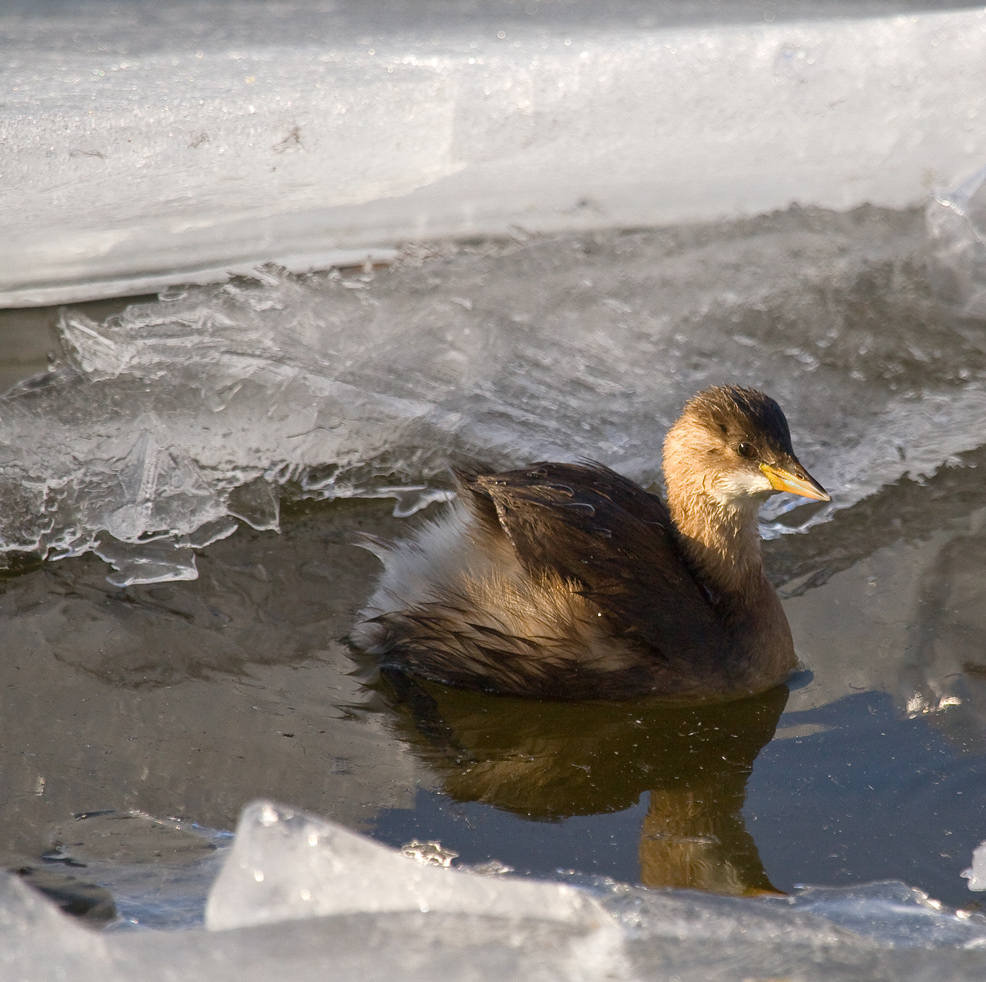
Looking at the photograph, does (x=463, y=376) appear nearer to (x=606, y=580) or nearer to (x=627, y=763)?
(x=606, y=580)

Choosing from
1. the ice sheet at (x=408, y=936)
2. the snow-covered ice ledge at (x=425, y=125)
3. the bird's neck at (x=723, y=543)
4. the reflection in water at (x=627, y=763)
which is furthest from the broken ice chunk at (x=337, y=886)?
the snow-covered ice ledge at (x=425, y=125)

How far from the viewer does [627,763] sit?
322cm

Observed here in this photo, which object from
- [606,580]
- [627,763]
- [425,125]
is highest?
[425,125]

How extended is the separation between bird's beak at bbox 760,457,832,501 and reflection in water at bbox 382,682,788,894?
0.58 m

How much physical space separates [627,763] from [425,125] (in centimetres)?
263

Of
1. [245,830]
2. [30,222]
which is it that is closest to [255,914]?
[245,830]

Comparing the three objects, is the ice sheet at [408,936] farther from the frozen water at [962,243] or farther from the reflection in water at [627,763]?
the frozen water at [962,243]

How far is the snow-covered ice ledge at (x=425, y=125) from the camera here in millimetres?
4379

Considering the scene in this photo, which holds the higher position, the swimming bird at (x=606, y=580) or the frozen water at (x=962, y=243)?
the frozen water at (x=962, y=243)

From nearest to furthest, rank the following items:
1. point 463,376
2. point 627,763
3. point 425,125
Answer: point 627,763
point 463,376
point 425,125

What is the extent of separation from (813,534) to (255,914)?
252 cm

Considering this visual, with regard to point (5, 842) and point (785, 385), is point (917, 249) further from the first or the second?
Answer: point (5, 842)

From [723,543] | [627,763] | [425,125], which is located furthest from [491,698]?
[425,125]

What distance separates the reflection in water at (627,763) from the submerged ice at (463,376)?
3.13ft
